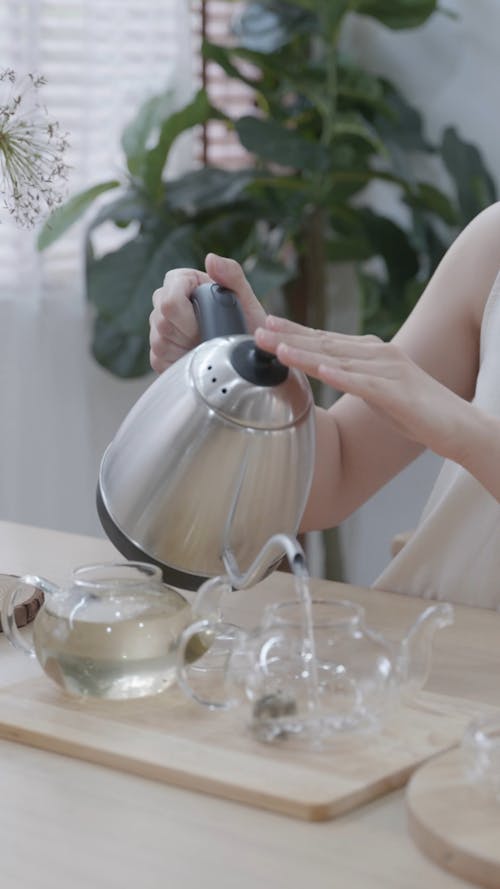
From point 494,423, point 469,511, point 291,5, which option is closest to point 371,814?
point 494,423

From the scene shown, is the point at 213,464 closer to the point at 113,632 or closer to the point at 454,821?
the point at 113,632

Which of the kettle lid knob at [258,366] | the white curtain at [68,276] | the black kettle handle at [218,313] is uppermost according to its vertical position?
the kettle lid knob at [258,366]

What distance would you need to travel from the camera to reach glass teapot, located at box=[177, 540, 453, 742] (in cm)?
88

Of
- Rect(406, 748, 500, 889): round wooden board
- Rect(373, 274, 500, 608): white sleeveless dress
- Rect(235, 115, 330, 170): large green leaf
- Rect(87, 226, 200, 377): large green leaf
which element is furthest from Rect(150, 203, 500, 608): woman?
Rect(235, 115, 330, 170): large green leaf

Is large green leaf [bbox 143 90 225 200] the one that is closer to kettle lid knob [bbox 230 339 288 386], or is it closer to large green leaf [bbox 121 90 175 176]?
large green leaf [bbox 121 90 175 176]

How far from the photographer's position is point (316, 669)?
876 mm

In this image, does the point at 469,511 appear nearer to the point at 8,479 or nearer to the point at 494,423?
the point at 494,423

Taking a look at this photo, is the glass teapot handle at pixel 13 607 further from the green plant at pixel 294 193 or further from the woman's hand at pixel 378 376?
the green plant at pixel 294 193

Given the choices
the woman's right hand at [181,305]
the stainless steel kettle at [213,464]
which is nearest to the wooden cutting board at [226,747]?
the stainless steel kettle at [213,464]

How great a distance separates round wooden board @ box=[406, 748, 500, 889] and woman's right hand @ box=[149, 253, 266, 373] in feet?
1.61

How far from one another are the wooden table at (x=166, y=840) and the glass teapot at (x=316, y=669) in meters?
0.07

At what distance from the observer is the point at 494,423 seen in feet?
3.97

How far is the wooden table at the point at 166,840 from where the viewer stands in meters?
0.73

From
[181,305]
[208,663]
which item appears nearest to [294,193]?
[181,305]
